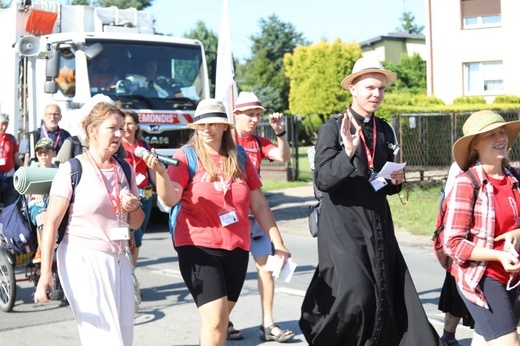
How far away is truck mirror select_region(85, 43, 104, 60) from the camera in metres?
13.4

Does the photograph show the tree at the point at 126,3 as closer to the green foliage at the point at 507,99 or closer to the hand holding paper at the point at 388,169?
the green foliage at the point at 507,99

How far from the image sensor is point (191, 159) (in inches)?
213

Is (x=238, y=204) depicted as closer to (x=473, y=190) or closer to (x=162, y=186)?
(x=162, y=186)

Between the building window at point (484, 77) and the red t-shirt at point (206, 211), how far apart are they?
99.9 ft

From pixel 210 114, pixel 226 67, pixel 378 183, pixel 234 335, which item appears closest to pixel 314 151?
pixel 378 183

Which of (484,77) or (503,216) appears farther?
(484,77)

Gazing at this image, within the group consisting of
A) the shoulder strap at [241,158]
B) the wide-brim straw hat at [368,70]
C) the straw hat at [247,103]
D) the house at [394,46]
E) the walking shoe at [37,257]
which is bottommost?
the walking shoe at [37,257]

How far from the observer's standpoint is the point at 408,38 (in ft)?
194

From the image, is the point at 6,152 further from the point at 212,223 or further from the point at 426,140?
the point at 426,140

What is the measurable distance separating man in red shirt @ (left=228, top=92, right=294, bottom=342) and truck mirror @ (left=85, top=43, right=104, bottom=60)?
6589mm

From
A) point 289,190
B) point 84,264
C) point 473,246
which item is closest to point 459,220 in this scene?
point 473,246

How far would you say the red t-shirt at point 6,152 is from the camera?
11930 mm

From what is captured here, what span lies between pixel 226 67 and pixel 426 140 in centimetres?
1144

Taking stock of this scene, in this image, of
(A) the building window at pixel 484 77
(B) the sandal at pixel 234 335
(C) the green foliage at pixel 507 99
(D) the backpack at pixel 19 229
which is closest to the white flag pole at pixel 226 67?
(D) the backpack at pixel 19 229
